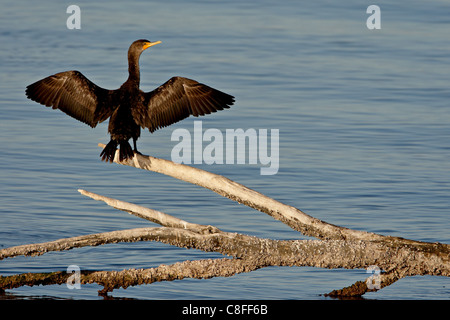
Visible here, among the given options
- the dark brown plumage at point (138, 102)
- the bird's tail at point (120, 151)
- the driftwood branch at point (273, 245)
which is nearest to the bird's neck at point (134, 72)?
the dark brown plumage at point (138, 102)

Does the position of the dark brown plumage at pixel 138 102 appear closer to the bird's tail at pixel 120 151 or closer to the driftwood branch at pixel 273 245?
the bird's tail at pixel 120 151

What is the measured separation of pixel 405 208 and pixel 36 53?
9.11m

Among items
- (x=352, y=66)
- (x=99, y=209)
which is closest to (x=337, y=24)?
(x=352, y=66)

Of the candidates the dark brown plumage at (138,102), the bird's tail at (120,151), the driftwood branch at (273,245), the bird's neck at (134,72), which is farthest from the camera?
the bird's neck at (134,72)

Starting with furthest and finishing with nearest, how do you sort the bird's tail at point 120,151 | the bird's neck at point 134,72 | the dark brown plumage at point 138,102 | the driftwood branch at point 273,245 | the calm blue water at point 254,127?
1. the calm blue water at point 254,127
2. the bird's neck at point 134,72
3. the dark brown plumage at point 138,102
4. the bird's tail at point 120,151
5. the driftwood branch at point 273,245

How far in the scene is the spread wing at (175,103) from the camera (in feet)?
26.0

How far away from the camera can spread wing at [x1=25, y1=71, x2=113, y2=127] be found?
7977 mm

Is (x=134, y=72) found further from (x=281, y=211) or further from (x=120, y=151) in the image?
Result: (x=281, y=211)

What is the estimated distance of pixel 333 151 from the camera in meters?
11.9

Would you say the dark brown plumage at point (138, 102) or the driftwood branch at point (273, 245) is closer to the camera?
the driftwood branch at point (273, 245)

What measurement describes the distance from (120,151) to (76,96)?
0.95m

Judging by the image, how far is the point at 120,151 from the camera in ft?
24.4

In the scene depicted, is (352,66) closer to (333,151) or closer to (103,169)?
(333,151)

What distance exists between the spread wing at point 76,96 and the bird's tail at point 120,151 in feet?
1.62
